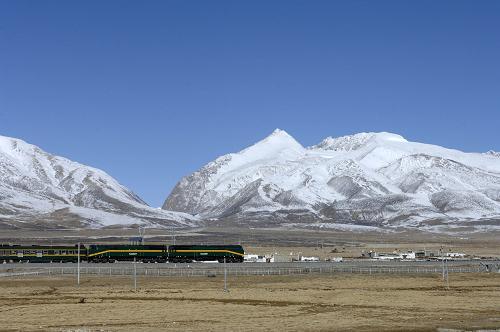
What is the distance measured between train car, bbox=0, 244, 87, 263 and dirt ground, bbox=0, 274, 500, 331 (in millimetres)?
51099

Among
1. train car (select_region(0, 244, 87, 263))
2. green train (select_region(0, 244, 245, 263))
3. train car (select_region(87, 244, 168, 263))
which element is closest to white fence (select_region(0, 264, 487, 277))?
train car (select_region(87, 244, 168, 263))

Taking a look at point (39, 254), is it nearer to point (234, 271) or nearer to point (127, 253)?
point (127, 253)

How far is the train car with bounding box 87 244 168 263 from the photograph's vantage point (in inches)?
5940

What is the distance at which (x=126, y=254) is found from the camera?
151 m

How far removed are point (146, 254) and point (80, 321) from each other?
3792 inches

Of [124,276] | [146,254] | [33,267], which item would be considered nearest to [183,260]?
[146,254]

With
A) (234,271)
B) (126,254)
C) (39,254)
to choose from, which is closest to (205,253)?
(126,254)

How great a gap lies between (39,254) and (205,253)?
33605mm

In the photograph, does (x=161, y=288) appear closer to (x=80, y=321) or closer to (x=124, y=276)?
(x=124, y=276)

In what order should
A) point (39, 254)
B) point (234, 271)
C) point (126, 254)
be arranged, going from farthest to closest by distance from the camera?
1. point (39, 254)
2. point (126, 254)
3. point (234, 271)

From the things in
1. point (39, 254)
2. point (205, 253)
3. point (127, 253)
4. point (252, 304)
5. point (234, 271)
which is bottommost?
point (252, 304)

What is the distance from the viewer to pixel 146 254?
501 feet

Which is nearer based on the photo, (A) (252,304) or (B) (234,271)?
(A) (252,304)

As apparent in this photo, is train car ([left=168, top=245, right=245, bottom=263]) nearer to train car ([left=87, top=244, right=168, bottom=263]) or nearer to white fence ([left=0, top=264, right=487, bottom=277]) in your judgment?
train car ([left=87, top=244, right=168, bottom=263])
